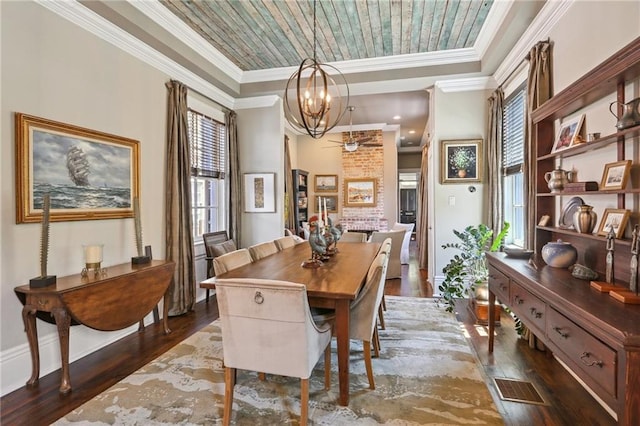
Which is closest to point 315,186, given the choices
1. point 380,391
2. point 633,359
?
point 380,391

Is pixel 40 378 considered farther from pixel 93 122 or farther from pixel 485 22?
pixel 485 22

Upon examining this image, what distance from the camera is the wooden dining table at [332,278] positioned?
1884 mm

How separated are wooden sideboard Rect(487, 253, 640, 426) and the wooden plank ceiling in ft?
8.71

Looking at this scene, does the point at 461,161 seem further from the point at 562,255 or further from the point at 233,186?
the point at 233,186

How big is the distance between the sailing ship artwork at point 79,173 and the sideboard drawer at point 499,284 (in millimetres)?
3397

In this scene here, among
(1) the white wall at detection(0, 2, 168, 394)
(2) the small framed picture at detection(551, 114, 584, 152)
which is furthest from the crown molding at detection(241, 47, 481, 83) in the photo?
(1) the white wall at detection(0, 2, 168, 394)

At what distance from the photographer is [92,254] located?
2.56 meters

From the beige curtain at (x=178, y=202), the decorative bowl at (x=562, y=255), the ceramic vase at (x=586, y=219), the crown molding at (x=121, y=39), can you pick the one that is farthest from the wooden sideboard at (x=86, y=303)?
the ceramic vase at (x=586, y=219)

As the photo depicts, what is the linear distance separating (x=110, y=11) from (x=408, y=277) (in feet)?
16.9

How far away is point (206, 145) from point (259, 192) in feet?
3.46

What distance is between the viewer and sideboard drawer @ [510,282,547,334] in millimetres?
1686

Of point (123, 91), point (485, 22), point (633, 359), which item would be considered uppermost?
point (485, 22)

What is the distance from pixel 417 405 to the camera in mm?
1979

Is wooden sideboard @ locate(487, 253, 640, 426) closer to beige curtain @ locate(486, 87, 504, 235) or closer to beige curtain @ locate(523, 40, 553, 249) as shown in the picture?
beige curtain @ locate(523, 40, 553, 249)
